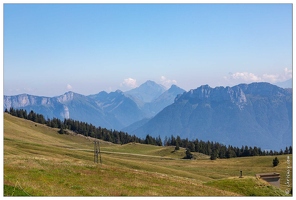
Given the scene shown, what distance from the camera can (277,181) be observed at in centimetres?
6353

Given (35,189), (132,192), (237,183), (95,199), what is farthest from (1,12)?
(237,183)

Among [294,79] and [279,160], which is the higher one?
[294,79]

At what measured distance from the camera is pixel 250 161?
146875 mm

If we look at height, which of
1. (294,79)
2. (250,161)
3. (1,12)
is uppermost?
(1,12)

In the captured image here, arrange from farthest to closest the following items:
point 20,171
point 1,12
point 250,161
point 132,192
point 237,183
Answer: point 250,161 < point 237,183 < point 20,171 < point 132,192 < point 1,12

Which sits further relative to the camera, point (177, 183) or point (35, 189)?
point (177, 183)

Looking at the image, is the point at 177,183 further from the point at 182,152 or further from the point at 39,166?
the point at 182,152

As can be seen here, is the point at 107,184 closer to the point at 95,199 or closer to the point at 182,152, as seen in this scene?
the point at 95,199

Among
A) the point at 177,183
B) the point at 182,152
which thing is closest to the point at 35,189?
the point at 177,183

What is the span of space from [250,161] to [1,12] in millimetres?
133671

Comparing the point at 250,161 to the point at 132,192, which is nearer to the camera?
the point at 132,192

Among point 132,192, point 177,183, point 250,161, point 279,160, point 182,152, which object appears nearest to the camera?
point 132,192

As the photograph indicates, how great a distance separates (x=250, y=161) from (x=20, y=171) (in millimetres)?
122782

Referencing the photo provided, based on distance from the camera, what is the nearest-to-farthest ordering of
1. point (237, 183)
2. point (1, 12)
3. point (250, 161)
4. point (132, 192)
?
point (1, 12) → point (132, 192) → point (237, 183) → point (250, 161)
